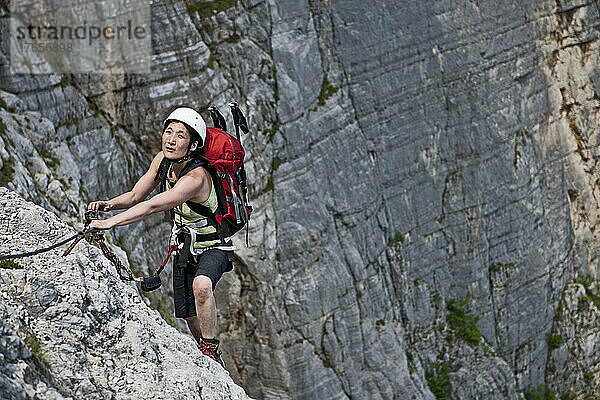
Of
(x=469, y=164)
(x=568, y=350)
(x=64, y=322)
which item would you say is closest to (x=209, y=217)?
(x=64, y=322)

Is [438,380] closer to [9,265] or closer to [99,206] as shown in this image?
[99,206]

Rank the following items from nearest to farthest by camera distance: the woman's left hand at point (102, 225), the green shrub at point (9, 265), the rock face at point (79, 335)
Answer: the rock face at point (79, 335)
the green shrub at point (9, 265)
the woman's left hand at point (102, 225)

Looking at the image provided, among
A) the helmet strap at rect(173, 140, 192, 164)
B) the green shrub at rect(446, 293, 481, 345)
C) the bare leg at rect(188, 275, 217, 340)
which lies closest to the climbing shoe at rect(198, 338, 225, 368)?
the bare leg at rect(188, 275, 217, 340)

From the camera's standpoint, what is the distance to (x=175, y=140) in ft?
21.0

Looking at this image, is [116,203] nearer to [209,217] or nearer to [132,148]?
[209,217]

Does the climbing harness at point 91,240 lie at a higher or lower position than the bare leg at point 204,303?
higher

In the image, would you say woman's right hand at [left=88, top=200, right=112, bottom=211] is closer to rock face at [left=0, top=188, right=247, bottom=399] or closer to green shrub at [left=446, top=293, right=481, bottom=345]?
rock face at [left=0, top=188, right=247, bottom=399]

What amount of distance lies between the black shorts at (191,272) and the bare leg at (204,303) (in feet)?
0.50

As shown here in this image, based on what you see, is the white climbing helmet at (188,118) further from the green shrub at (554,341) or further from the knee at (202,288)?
the green shrub at (554,341)

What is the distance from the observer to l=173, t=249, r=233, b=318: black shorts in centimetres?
685

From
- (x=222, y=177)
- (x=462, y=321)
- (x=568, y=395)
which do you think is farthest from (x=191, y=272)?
(x=568, y=395)

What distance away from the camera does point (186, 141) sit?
6.45 m

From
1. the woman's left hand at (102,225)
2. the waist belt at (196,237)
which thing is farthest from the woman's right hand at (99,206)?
A: the waist belt at (196,237)

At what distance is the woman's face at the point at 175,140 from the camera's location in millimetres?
6398
